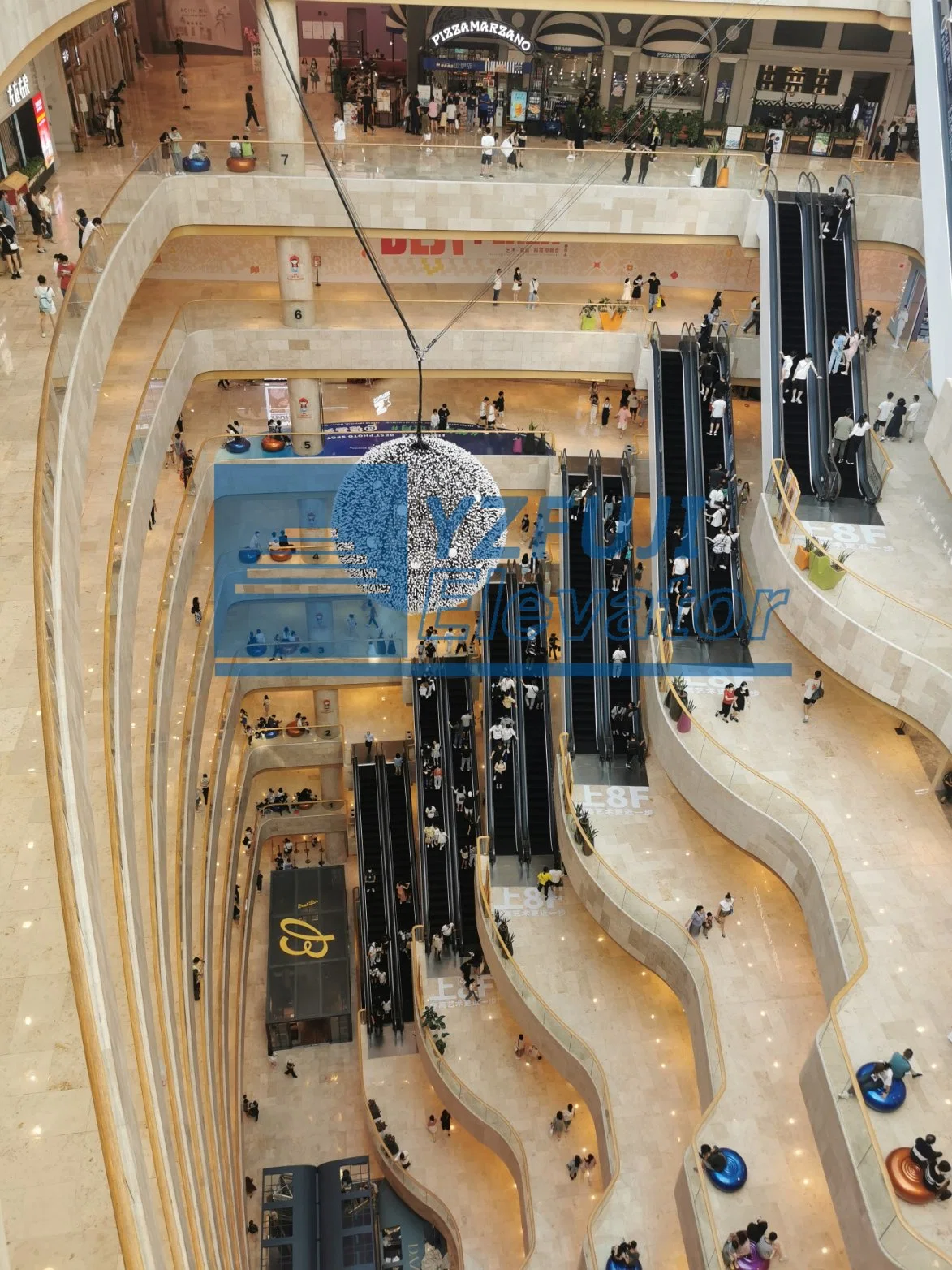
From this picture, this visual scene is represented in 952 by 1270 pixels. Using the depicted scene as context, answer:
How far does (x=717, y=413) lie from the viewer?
19.4m

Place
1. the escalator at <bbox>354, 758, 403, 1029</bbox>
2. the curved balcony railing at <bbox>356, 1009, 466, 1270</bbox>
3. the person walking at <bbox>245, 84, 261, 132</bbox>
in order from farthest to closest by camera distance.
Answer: the person walking at <bbox>245, 84, 261, 132</bbox> → the escalator at <bbox>354, 758, 403, 1029</bbox> → the curved balcony railing at <bbox>356, 1009, 466, 1270</bbox>

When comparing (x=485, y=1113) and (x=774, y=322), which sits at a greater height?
(x=774, y=322)

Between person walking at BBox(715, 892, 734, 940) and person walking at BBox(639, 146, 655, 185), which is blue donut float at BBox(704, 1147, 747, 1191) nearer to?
person walking at BBox(715, 892, 734, 940)

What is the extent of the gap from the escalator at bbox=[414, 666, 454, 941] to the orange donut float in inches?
442

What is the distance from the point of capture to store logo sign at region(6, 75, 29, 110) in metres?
16.7

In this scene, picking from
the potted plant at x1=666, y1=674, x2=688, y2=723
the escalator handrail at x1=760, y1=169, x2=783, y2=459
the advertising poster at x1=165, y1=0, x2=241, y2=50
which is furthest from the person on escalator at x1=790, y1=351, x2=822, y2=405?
→ the advertising poster at x1=165, y1=0, x2=241, y2=50

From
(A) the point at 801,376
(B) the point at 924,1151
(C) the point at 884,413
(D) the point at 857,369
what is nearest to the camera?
(B) the point at 924,1151

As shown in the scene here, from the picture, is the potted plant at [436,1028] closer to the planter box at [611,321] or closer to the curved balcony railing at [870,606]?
the curved balcony railing at [870,606]

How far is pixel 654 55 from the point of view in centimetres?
2280

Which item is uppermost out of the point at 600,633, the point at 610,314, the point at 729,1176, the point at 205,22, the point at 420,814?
the point at 205,22

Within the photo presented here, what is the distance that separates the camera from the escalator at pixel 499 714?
19734mm

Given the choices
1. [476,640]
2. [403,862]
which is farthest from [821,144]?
[403,862]

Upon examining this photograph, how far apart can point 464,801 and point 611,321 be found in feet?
35.9

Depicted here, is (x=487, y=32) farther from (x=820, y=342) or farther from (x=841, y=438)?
(x=841, y=438)
